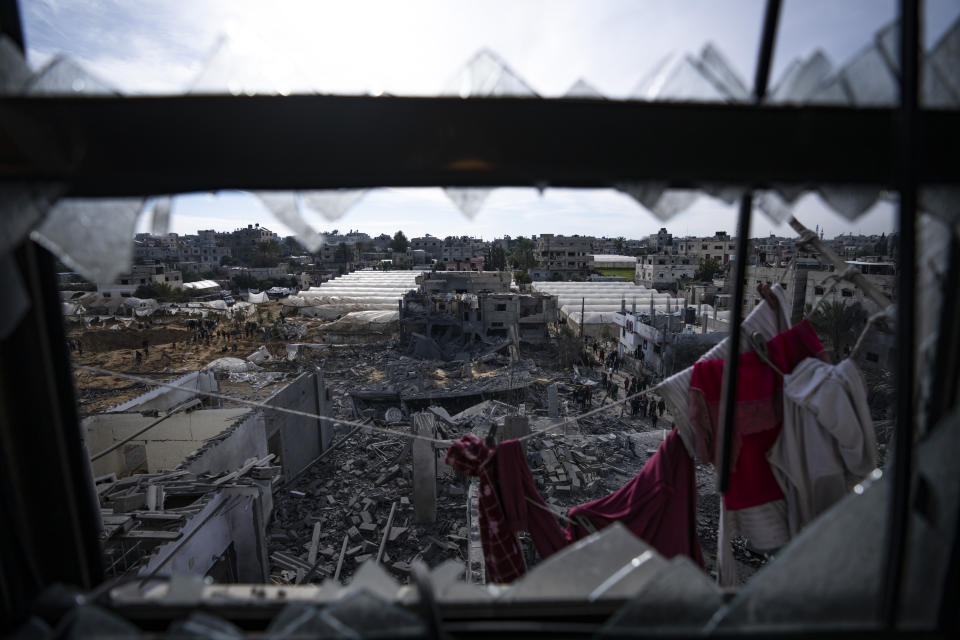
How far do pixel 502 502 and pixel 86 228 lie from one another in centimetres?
300

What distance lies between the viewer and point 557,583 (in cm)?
104

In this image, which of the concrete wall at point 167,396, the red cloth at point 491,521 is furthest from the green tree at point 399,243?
the red cloth at point 491,521

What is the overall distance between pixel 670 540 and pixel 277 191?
3.17 metres

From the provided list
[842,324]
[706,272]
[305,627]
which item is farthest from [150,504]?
[706,272]

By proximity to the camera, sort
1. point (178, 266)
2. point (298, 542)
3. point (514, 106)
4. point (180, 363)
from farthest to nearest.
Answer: point (178, 266) → point (180, 363) → point (298, 542) → point (514, 106)

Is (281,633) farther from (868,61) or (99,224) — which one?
(868,61)

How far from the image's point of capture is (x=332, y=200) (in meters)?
0.83

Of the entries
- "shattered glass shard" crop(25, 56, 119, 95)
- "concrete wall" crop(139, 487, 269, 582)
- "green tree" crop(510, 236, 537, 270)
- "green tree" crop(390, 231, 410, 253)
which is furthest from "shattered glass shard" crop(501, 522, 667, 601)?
"green tree" crop(390, 231, 410, 253)

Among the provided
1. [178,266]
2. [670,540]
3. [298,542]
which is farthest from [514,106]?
[178,266]

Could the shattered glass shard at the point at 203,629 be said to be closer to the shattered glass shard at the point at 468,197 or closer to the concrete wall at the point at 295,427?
the shattered glass shard at the point at 468,197

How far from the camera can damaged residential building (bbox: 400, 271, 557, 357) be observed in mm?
24891

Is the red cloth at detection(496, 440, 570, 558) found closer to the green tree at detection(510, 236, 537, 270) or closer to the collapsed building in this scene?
the collapsed building

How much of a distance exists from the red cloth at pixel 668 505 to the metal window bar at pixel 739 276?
4.32ft

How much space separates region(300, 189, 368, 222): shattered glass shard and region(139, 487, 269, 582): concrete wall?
613 cm
